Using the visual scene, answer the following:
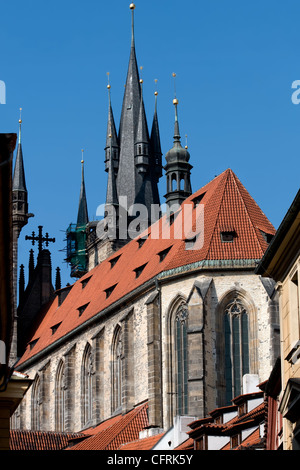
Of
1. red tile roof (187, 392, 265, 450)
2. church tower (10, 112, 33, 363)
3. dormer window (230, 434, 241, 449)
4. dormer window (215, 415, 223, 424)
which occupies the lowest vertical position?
dormer window (230, 434, 241, 449)

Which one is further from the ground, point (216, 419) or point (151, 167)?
point (151, 167)

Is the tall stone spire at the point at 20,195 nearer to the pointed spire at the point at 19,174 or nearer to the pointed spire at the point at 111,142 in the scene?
the pointed spire at the point at 19,174

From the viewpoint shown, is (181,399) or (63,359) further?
(63,359)

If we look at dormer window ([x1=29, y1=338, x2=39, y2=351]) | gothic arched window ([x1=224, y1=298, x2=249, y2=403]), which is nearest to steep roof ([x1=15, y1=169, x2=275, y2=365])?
gothic arched window ([x1=224, y1=298, x2=249, y2=403])

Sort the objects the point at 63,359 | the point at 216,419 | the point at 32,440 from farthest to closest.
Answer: the point at 63,359 → the point at 32,440 → the point at 216,419

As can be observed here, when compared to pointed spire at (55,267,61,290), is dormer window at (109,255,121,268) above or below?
below

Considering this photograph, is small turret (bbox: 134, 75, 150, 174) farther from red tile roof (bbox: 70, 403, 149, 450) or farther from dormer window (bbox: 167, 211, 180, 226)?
red tile roof (bbox: 70, 403, 149, 450)

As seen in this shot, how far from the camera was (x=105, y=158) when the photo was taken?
78.8m

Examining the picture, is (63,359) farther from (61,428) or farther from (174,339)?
(174,339)

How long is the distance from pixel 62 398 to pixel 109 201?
43.2ft

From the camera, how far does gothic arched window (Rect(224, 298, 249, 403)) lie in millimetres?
47438

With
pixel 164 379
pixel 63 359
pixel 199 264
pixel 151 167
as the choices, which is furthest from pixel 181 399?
pixel 151 167

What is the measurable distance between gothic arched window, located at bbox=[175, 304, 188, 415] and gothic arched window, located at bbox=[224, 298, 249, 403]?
5.93 ft

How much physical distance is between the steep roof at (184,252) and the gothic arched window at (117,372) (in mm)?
1476
